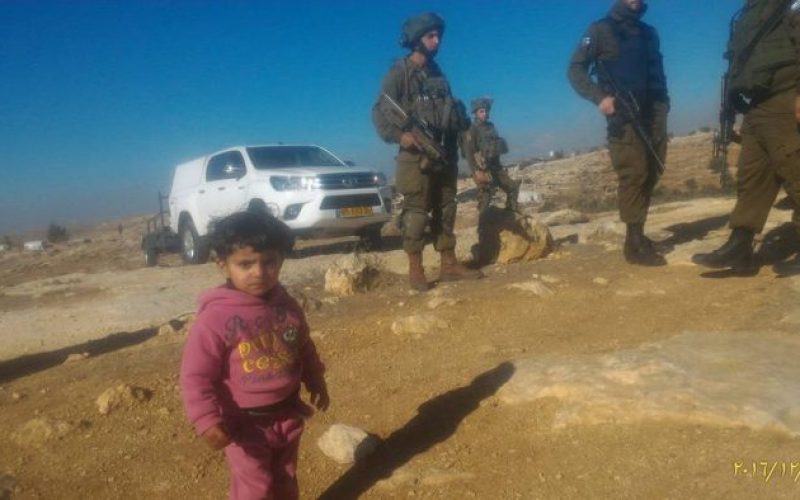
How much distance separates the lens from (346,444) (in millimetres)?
2492

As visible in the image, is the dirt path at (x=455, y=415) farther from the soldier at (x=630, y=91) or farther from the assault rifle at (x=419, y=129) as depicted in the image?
the assault rifle at (x=419, y=129)

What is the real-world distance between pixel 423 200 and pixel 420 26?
52.0 inches

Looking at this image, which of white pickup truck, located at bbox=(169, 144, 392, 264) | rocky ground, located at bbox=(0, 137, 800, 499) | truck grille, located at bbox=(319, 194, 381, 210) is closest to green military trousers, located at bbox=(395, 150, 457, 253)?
rocky ground, located at bbox=(0, 137, 800, 499)

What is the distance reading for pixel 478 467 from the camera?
227 centimetres

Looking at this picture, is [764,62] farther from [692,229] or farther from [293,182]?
[293,182]

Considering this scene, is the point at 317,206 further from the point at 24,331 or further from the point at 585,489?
the point at 585,489

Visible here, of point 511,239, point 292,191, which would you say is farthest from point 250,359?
point 292,191

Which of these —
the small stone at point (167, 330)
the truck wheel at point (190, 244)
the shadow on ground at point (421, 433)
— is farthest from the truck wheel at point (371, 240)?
the shadow on ground at point (421, 433)

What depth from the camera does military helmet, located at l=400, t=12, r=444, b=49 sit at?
187 inches

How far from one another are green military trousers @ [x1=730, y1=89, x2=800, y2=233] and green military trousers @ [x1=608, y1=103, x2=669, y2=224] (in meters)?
0.84

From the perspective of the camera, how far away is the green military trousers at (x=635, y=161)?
15.8 feet

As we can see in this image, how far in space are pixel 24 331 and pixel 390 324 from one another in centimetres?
385

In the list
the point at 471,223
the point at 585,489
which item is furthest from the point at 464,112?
the point at 471,223

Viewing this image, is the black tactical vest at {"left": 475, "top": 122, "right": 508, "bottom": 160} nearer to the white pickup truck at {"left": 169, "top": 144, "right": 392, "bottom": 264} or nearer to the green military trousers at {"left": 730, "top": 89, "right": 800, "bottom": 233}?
the white pickup truck at {"left": 169, "top": 144, "right": 392, "bottom": 264}
